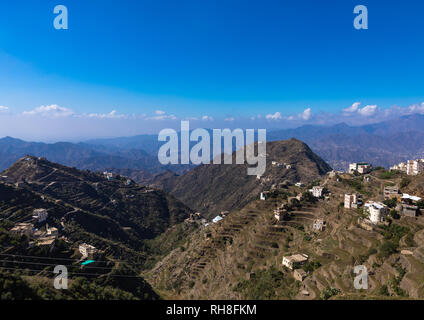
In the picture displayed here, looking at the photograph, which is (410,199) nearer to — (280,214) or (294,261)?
(280,214)

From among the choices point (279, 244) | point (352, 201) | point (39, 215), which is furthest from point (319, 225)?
point (39, 215)

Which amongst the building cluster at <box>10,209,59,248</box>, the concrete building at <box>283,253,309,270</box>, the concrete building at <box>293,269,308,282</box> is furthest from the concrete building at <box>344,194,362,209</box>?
the building cluster at <box>10,209,59,248</box>

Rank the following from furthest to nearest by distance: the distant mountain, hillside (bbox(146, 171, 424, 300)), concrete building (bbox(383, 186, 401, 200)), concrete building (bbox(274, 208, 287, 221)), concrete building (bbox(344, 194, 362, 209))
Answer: the distant mountain, concrete building (bbox(274, 208, 287, 221)), concrete building (bbox(344, 194, 362, 209)), concrete building (bbox(383, 186, 401, 200)), hillside (bbox(146, 171, 424, 300))

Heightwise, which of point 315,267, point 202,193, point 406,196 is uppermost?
point 406,196

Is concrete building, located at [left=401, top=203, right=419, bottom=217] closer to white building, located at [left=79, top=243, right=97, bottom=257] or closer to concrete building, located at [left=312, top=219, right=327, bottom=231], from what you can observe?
concrete building, located at [left=312, top=219, right=327, bottom=231]

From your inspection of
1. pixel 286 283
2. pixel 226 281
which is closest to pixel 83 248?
pixel 226 281
